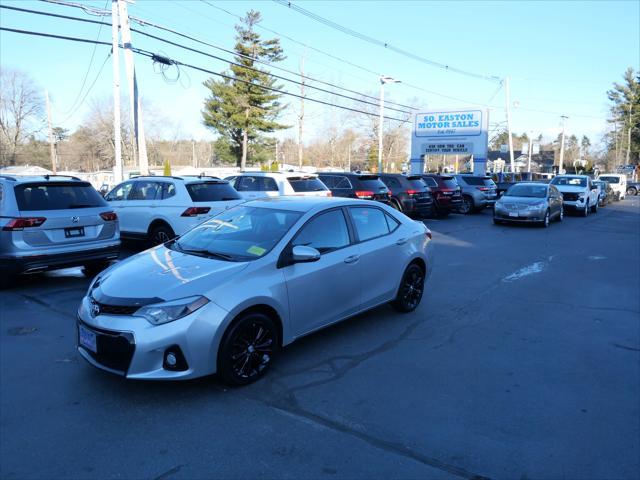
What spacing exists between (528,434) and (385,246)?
2.66m

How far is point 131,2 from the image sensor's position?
19062 mm

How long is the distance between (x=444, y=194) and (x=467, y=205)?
2780 millimetres

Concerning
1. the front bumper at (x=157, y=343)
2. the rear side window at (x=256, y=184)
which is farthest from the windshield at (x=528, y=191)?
the front bumper at (x=157, y=343)

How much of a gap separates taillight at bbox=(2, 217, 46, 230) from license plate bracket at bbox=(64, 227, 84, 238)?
15.0 inches

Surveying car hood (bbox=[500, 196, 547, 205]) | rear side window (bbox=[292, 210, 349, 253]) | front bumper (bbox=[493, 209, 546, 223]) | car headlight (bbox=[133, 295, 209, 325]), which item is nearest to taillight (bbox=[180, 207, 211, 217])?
rear side window (bbox=[292, 210, 349, 253])

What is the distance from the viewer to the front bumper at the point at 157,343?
3.66 m

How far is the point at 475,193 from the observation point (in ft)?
70.6

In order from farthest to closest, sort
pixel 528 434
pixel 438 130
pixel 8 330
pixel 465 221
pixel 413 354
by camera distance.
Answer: pixel 438 130
pixel 465 221
pixel 8 330
pixel 413 354
pixel 528 434

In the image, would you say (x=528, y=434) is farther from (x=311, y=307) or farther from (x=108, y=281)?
(x=108, y=281)

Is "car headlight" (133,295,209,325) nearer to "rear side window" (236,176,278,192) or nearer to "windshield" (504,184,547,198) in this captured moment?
"rear side window" (236,176,278,192)

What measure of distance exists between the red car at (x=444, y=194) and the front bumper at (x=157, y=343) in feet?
54.6

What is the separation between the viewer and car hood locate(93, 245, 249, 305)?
3854 millimetres

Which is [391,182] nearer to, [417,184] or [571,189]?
[417,184]

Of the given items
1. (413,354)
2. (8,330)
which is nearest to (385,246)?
(413,354)
